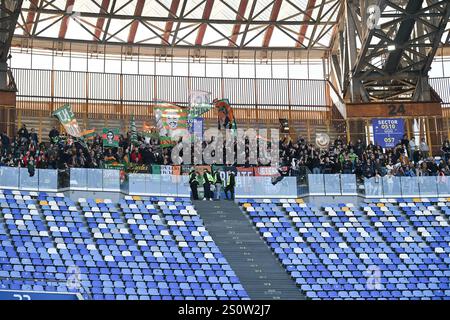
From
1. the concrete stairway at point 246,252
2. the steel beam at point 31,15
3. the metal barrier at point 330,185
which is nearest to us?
the concrete stairway at point 246,252

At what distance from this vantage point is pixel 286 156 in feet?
130

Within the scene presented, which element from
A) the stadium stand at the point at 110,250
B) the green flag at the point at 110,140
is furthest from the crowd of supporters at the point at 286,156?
the stadium stand at the point at 110,250

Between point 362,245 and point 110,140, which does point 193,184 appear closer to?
point 110,140

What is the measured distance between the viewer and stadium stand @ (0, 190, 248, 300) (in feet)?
85.7

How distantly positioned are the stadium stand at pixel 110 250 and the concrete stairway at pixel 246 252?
1.76 ft

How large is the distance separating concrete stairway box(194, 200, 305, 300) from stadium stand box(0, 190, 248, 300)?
1.76 ft

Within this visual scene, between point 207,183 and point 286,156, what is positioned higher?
point 286,156

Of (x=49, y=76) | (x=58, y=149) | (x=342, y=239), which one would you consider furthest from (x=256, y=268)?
(x=49, y=76)

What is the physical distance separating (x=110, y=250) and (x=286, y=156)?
41.3ft

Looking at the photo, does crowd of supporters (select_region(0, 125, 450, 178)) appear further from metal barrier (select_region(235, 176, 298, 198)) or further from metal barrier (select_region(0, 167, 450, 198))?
metal barrier (select_region(235, 176, 298, 198))

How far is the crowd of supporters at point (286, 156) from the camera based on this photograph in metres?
36.3

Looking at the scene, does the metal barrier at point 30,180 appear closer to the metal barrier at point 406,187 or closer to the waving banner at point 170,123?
the waving banner at point 170,123

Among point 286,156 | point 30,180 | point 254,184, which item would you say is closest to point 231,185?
point 254,184
